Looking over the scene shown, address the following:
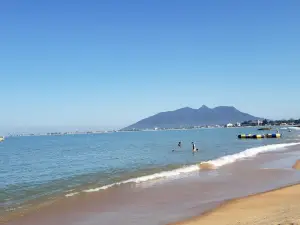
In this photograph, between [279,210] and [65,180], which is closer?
[279,210]

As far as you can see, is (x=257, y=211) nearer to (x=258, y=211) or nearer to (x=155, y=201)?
(x=258, y=211)

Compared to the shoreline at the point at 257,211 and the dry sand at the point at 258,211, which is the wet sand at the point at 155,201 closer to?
the shoreline at the point at 257,211

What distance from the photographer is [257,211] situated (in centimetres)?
1089

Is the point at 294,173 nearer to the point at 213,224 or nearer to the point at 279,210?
the point at 279,210

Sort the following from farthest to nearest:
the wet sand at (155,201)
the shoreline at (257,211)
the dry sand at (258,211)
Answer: the wet sand at (155,201)
the shoreline at (257,211)
the dry sand at (258,211)

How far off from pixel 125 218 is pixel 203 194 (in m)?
4.92

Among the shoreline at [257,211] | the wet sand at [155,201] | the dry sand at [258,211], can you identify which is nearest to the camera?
the dry sand at [258,211]

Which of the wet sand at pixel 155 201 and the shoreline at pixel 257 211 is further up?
the shoreline at pixel 257 211

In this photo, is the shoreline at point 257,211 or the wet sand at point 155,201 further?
the wet sand at point 155,201

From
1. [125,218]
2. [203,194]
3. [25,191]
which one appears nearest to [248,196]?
[203,194]

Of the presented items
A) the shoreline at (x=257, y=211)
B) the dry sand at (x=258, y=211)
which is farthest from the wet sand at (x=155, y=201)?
the dry sand at (x=258, y=211)

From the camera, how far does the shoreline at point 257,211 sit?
9.58 metres

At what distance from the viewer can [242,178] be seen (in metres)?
19.5

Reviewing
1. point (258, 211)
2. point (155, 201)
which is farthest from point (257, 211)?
point (155, 201)
